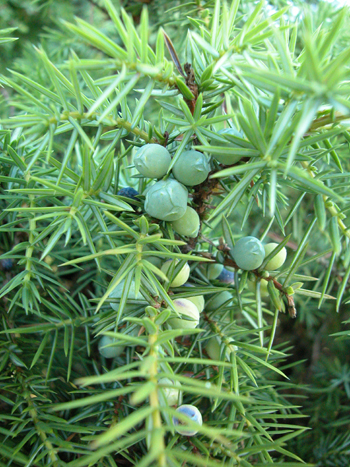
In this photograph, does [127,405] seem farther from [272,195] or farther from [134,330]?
[272,195]

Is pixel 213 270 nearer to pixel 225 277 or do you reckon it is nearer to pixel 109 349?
pixel 225 277

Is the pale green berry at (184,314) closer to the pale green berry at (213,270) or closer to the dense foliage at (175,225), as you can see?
the dense foliage at (175,225)

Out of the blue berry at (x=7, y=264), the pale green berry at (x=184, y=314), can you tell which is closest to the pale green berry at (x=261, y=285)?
the pale green berry at (x=184, y=314)

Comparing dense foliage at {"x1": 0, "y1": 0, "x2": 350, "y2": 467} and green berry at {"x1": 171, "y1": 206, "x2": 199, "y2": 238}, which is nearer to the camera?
dense foliage at {"x1": 0, "y1": 0, "x2": 350, "y2": 467}

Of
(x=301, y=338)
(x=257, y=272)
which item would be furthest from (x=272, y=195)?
(x=301, y=338)

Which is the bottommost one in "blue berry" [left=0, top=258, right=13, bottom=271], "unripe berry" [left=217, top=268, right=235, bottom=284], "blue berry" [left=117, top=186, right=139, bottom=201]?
"unripe berry" [left=217, top=268, right=235, bottom=284]

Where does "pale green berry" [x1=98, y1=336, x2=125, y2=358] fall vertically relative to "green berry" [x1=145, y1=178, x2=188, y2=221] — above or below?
below

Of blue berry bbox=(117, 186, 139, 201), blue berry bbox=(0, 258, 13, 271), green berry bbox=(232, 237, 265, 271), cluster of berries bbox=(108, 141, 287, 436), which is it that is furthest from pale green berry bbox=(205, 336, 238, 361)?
blue berry bbox=(0, 258, 13, 271)

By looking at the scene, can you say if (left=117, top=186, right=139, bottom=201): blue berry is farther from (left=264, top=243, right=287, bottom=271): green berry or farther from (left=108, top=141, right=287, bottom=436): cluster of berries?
(left=264, top=243, right=287, bottom=271): green berry
